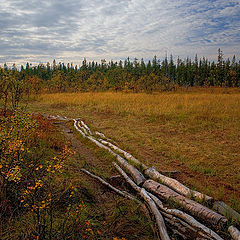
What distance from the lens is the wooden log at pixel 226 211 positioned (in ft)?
8.91

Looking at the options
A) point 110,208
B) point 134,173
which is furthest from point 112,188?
point 134,173

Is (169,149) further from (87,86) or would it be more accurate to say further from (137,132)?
(87,86)

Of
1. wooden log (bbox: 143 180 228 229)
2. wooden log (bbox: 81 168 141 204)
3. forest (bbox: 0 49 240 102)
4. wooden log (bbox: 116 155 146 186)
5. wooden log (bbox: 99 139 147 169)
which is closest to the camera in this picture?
wooden log (bbox: 143 180 228 229)

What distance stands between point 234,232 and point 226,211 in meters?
0.49

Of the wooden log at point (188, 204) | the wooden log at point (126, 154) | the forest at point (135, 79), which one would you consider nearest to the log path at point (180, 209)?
the wooden log at point (188, 204)

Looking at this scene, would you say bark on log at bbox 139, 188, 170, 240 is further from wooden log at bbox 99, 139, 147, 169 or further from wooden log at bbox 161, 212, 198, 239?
wooden log at bbox 99, 139, 147, 169

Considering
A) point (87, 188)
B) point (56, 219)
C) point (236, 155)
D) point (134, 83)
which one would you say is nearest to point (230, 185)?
point (236, 155)

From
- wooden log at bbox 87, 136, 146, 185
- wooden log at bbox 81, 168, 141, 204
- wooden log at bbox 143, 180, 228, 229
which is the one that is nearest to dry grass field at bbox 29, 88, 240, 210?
wooden log at bbox 87, 136, 146, 185

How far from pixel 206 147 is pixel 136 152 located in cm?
250

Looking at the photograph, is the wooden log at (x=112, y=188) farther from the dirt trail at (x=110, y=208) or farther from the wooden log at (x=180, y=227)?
the wooden log at (x=180, y=227)

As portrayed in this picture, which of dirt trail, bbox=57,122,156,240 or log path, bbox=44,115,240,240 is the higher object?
log path, bbox=44,115,240,240

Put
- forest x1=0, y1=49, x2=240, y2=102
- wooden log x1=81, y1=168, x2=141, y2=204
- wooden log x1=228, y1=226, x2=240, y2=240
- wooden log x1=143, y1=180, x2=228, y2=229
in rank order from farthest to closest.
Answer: forest x1=0, y1=49, x2=240, y2=102 → wooden log x1=81, y1=168, x2=141, y2=204 → wooden log x1=143, y1=180, x2=228, y2=229 → wooden log x1=228, y1=226, x2=240, y2=240

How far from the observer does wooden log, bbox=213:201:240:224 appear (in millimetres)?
2715

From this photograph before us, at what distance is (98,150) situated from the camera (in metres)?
6.35
